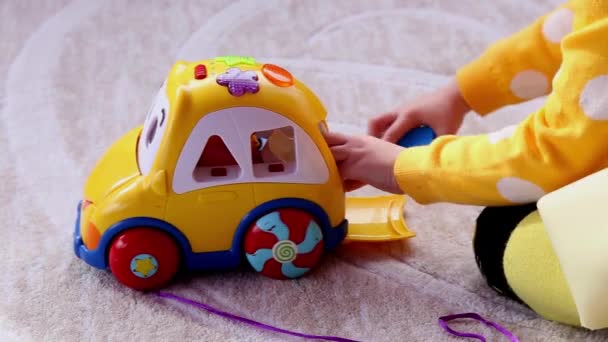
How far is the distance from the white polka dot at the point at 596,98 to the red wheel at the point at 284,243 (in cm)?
30

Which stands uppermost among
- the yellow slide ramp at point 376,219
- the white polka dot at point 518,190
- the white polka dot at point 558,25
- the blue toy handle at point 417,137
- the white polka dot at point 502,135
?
the white polka dot at point 558,25

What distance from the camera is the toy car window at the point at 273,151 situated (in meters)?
0.87

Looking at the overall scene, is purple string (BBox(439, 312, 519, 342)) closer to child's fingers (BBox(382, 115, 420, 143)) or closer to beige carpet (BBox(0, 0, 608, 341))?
beige carpet (BBox(0, 0, 608, 341))

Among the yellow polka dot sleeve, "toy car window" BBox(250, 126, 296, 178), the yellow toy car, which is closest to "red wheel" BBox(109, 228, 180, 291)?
the yellow toy car

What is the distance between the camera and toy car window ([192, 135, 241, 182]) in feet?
2.81

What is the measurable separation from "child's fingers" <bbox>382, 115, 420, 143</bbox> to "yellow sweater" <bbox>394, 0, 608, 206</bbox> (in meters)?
0.12

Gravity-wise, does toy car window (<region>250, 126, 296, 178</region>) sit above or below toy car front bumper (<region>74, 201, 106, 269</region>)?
above

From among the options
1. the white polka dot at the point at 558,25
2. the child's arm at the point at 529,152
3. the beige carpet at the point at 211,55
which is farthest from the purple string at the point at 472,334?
the white polka dot at the point at 558,25

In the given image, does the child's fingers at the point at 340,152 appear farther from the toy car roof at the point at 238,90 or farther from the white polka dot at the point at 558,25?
the white polka dot at the point at 558,25

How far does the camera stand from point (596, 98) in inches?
30.3

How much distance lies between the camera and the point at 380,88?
1302mm

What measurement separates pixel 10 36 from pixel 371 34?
2.04 ft

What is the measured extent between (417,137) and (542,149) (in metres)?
0.22

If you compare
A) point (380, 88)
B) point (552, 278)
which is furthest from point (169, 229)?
point (380, 88)
